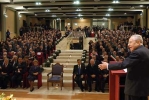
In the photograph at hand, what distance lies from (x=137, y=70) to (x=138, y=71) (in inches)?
0.6

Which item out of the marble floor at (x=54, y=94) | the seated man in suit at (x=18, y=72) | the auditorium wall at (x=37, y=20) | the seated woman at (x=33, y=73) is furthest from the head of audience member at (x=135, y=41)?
the auditorium wall at (x=37, y=20)

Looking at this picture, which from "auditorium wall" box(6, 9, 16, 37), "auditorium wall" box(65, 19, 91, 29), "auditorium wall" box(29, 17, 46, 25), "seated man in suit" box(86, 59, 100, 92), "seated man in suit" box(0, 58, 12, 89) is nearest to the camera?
"seated man in suit" box(86, 59, 100, 92)

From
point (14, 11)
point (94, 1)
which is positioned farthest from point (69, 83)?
point (14, 11)

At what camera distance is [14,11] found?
66.8 ft

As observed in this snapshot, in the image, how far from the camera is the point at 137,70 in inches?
100

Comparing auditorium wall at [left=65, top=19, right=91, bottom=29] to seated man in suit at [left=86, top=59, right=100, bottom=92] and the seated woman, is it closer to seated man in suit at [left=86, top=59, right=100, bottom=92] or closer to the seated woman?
the seated woman

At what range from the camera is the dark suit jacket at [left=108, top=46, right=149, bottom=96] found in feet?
8.21

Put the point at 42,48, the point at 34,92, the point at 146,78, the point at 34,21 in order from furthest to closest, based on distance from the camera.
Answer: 1. the point at 34,21
2. the point at 42,48
3. the point at 34,92
4. the point at 146,78

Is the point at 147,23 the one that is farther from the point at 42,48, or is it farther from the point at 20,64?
the point at 20,64

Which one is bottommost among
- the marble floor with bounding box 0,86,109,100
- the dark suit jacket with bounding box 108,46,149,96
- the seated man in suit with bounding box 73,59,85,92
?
the marble floor with bounding box 0,86,109,100

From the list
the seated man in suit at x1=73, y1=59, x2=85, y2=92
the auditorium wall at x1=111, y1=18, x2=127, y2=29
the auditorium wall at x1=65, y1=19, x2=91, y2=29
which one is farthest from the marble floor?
the auditorium wall at x1=65, y1=19, x2=91, y2=29

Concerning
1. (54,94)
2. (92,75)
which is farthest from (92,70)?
(54,94)

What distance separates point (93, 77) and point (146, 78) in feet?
17.9

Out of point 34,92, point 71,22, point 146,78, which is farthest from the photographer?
point 71,22
